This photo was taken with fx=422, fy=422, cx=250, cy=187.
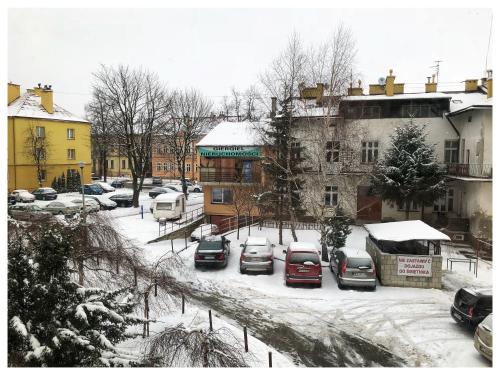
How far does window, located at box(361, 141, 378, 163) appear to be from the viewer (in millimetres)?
26141

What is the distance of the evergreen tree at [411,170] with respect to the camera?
22.7m

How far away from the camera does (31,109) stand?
35.1 m

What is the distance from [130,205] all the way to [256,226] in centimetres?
1332

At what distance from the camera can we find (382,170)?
23500 mm

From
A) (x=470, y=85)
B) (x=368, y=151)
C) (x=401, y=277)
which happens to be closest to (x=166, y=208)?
(x=368, y=151)

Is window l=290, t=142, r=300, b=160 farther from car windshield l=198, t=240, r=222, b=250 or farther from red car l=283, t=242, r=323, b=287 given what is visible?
red car l=283, t=242, r=323, b=287

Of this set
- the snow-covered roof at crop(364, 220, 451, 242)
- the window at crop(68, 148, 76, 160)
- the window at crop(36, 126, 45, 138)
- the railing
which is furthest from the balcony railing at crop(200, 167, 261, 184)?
the window at crop(68, 148, 76, 160)

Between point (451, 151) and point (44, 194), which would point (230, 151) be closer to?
point (451, 151)

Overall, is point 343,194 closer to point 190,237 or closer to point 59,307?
point 190,237
